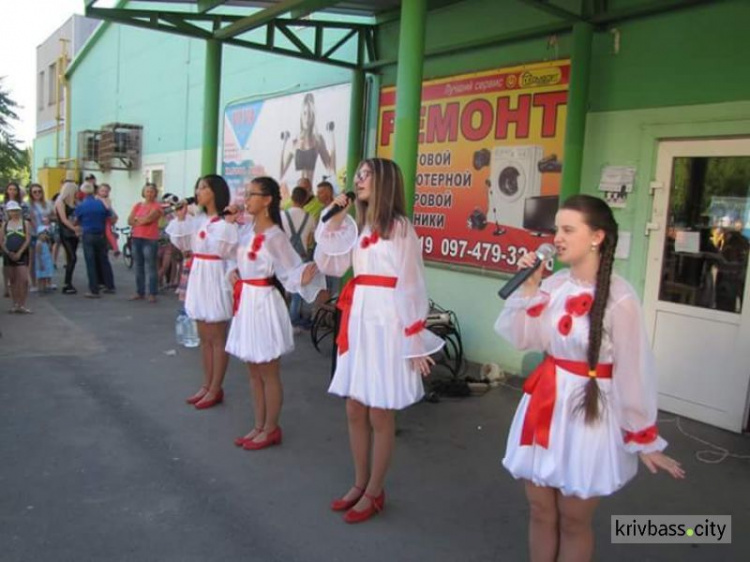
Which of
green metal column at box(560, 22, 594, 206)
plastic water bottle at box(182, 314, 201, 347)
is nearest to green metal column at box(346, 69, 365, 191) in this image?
plastic water bottle at box(182, 314, 201, 347)

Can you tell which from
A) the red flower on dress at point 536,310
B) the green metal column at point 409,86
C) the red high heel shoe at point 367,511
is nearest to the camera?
the red flower on dress at point 536,310

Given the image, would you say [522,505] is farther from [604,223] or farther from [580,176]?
[580,176]

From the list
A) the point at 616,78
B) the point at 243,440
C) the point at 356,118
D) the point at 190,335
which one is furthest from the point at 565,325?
the point at 356,118

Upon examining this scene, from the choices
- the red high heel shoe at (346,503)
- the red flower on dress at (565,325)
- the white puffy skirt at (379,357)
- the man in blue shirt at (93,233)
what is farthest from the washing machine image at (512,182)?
the man in blue shirt at (93,233)

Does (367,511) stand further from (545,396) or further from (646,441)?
(646,441)

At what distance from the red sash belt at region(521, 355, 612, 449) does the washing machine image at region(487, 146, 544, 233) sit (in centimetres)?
413

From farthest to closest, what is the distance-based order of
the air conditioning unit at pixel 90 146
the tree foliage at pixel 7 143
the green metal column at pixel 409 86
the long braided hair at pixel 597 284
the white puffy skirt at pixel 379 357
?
the tree foliage at pixel 7 143 → the air conditioning unit at pixel 90 146 → the green metal column at pixel 409 86 → the white puffy skirt at pixel 379 357 → the long braided hair at pixel 597 284

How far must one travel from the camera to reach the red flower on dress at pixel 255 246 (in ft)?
13.9

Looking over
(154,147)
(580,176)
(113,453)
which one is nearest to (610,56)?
(580,176)

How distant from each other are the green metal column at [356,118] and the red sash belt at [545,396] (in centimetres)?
620

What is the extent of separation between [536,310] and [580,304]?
0.60 feet

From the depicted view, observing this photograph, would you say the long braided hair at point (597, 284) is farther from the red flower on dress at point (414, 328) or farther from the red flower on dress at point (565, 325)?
the red flower on dress at point (414, 328)

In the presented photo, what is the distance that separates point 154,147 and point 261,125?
550 cm

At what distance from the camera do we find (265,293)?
425 centimetres
